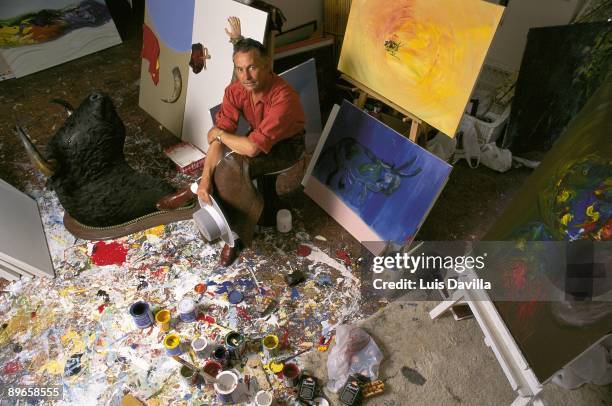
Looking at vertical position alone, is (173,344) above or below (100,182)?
below

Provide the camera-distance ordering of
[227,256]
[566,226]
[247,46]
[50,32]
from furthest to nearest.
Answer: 1. [50,32]
2. [227,256]
3. [247,46]
4. [566,226]

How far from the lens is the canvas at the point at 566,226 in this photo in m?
1.28

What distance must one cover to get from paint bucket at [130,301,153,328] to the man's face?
4.04ft

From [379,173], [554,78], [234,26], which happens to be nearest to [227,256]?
[379,173]

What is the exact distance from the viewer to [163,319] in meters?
2.10

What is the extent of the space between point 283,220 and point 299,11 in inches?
66.3

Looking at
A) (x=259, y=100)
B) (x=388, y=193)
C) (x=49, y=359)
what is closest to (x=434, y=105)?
(x=388, y=193)

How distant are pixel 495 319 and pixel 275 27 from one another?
74.6 inches

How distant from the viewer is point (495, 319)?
67.7 inches

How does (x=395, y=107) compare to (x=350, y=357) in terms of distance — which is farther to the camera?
(x=395, y=107)

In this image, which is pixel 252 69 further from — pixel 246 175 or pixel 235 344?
pixel 235 344

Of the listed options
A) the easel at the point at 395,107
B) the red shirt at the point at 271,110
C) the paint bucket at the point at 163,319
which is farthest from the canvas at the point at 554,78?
the paint bucket at the point at 163,319

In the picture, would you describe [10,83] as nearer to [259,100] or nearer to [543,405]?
[259,100]

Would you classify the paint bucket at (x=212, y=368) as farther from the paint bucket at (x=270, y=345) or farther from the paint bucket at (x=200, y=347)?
the paint bucket at (x=270, y=345)
